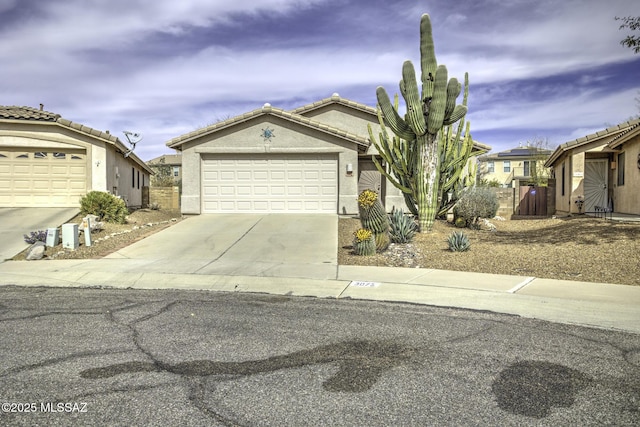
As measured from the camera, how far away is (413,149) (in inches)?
600

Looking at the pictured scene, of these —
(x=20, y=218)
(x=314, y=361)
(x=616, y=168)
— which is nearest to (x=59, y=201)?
(x=20, y=218)

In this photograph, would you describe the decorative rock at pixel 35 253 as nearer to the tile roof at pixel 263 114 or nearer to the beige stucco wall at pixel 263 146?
the beige stucco wall at pixel 263 146

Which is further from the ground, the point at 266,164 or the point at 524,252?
the point at 266,164

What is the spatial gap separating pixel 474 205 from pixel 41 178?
1558 centimetres

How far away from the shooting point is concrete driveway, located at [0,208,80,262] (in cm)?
1295

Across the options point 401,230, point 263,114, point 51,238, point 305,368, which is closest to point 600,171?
point 401,230

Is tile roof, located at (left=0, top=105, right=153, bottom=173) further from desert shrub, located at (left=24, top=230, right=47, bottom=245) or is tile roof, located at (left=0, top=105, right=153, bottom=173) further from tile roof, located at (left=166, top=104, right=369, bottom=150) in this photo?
desert shrub, located at (left=24, top=230, right=47, bottom=245)

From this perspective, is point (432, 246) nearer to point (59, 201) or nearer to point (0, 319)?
point (0, 319)

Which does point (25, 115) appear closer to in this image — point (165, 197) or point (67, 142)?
point (67, 142)

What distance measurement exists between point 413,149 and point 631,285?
7.58 m

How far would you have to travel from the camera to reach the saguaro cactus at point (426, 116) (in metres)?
13.9

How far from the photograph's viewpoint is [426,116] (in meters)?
14.4

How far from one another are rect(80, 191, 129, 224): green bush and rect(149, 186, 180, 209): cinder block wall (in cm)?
1174

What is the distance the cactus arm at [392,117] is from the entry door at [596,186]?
35.6ft
